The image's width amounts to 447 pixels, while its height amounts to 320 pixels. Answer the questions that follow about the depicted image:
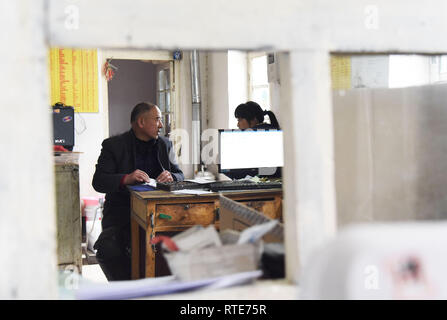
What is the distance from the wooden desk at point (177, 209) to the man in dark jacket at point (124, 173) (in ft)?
0.87


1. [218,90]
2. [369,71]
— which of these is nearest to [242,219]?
[369,71]

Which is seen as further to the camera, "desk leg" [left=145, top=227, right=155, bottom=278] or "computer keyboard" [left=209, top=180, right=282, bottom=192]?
"computer keyboard" [left=209, top=180, right=282, bottom=192]

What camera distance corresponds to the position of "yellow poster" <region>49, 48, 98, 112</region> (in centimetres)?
630

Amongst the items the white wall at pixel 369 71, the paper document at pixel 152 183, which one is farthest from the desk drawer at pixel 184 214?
the white wall at pixel 369 71

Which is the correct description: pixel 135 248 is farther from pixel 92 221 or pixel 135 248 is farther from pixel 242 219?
pixel 92 221

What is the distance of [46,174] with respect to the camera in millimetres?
903

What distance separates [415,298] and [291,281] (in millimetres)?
352

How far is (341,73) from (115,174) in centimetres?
248

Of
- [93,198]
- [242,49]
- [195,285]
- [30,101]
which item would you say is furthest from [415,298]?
[93,198]

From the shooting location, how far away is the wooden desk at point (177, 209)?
2.98 m

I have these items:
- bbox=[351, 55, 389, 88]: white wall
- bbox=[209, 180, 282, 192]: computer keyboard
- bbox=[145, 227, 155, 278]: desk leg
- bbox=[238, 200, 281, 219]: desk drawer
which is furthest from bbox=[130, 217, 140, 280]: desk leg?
bbox=[351, 55, 389, 88]: white wall

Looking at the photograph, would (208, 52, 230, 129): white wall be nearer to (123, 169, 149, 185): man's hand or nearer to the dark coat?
the dark coat

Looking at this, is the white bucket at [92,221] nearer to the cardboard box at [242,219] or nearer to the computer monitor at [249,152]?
the computer monitor at [249,152]

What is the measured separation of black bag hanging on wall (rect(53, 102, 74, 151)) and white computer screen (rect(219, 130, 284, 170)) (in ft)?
7.00
